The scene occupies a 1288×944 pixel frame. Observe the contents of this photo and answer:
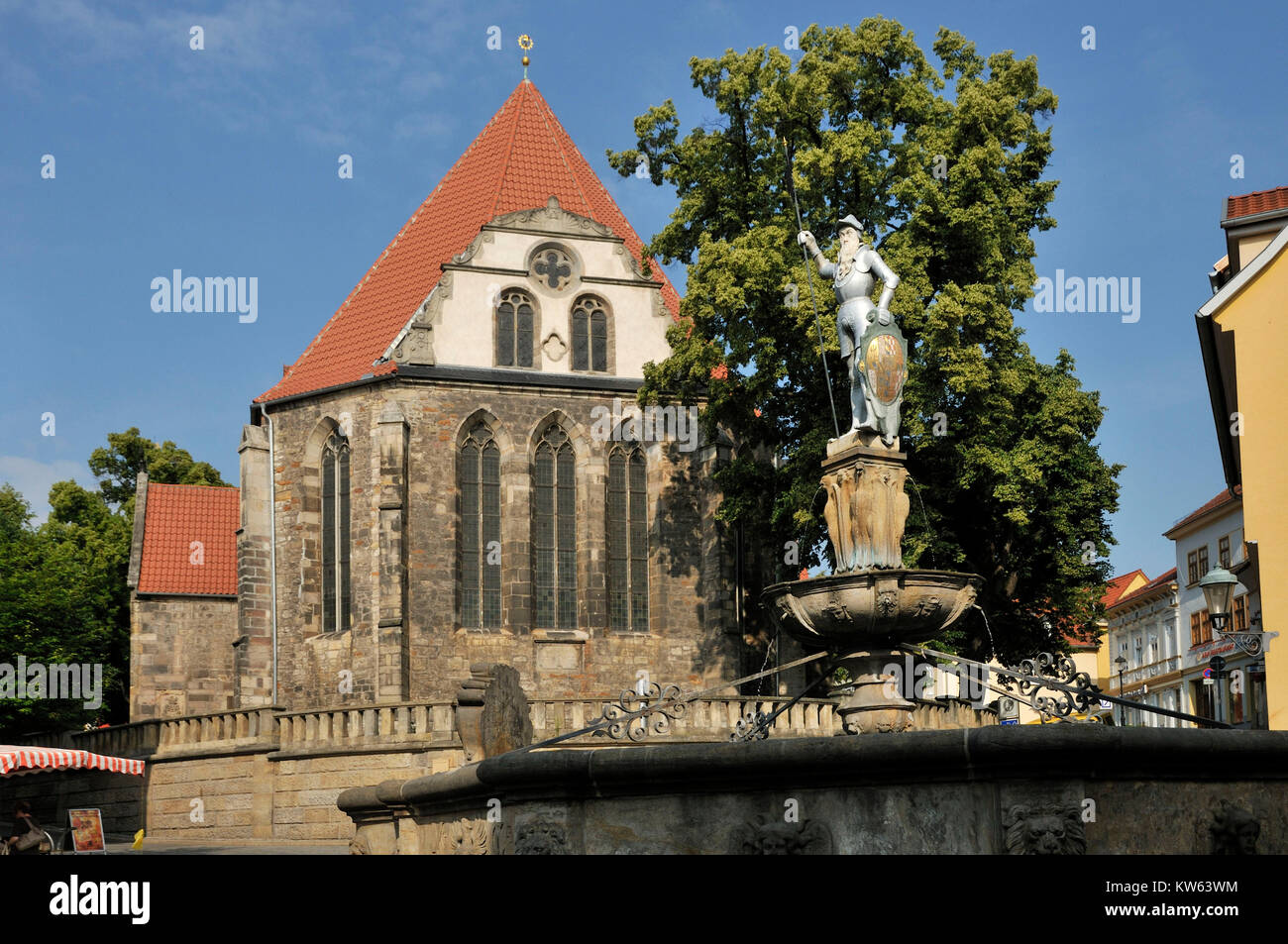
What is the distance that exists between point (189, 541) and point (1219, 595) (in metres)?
29.9

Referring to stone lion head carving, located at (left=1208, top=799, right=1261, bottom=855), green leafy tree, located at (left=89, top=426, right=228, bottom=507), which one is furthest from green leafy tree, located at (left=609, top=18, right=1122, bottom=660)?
green leafy tree, located at (left=89, top=426, right=228, bottom=507)

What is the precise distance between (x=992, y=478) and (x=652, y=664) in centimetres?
1071

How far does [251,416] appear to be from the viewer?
3519cm

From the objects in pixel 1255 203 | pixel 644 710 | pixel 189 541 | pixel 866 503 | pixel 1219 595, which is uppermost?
pixel 1255 203

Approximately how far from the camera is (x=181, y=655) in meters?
37.1

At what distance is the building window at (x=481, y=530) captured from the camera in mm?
32156

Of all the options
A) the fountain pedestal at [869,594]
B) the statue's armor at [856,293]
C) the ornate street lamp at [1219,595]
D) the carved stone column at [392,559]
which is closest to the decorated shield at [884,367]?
the statue's armor at [856,293]

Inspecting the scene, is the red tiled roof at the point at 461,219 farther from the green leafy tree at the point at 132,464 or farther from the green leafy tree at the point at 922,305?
the green leafy tree at the point at 132,464

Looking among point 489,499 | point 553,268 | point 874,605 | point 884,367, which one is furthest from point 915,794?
point 553,268

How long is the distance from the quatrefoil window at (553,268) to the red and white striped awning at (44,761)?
15.4m

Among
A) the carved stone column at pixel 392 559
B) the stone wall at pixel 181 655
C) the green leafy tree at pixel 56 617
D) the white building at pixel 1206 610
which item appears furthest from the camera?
the white building at pixel 1206 610

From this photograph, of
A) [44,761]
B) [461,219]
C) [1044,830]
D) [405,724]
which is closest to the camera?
[1044,830]

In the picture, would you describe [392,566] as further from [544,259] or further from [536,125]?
[536,125]

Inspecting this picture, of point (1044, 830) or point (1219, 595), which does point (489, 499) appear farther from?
point (1044, 830)
